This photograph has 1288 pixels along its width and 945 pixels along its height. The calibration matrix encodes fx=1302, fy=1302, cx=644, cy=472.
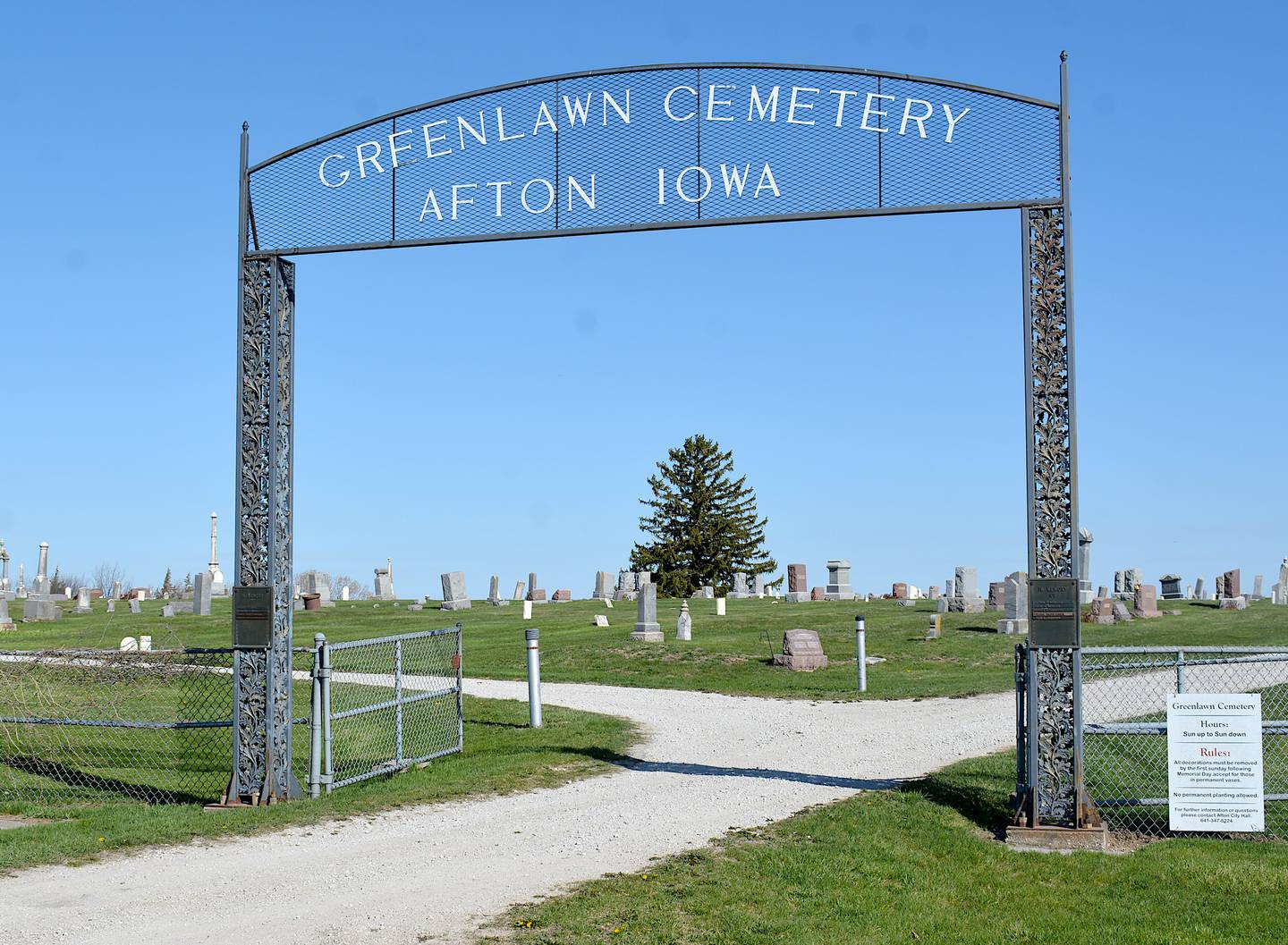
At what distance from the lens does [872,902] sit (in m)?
8.45

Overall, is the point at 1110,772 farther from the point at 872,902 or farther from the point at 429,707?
the point at 429,707

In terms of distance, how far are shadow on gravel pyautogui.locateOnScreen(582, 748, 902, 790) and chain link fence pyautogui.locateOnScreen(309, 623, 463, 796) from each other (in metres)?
2.10

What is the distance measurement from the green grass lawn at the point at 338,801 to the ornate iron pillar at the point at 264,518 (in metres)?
0.53

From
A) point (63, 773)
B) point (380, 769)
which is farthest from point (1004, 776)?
point (63, 773)

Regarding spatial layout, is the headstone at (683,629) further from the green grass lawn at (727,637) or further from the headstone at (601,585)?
the headstone at (601,585)

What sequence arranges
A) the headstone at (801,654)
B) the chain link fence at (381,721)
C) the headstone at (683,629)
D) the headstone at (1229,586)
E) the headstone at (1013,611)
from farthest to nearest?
1. the headstone at (1229,586)
2. the headstone at (1013,611)
3. the headstone at (683,629)
4. the headstone at (801,654)
5. the chain link fence at (381,721)

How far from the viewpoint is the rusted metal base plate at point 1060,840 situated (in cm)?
1028

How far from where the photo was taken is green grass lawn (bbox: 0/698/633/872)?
10.2 metres

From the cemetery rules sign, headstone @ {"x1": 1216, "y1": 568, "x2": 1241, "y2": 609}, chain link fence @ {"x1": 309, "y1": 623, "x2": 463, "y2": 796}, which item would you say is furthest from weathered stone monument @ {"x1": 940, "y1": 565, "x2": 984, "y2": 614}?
the cemetery rules sign

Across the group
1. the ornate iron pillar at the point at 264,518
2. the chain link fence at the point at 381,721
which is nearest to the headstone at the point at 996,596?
the chain link fence at the point at 381,721

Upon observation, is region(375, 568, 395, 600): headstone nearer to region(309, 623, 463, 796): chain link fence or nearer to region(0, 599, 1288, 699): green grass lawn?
region(0, 599, 1288, 699): green grass lawn

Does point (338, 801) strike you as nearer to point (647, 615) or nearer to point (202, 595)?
point (647, 615)

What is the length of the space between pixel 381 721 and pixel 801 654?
9646mm

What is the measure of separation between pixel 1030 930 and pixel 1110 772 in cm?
596
